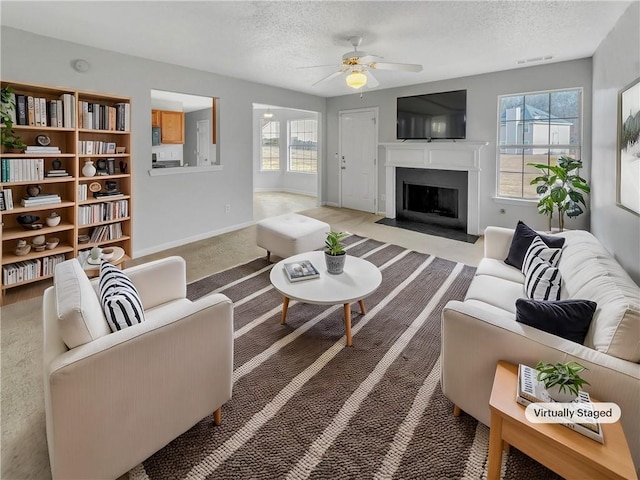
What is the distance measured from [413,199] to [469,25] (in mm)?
3520

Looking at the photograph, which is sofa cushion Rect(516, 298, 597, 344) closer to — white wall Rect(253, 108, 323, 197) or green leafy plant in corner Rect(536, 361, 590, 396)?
green leafy plant in corner Rect(536, 361, 590, 396)

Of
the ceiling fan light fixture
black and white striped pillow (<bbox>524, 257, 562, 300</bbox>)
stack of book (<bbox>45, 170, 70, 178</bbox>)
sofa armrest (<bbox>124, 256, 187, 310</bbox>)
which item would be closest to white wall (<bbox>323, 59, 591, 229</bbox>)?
the ceiling fan light fixture

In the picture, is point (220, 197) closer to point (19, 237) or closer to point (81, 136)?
point (81, 136)

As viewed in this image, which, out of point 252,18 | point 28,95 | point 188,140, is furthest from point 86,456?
point 188,140

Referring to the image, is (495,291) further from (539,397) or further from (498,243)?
(539,397)

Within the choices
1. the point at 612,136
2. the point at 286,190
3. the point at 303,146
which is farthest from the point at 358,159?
the point at 612,136

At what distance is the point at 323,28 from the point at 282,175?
712 cm

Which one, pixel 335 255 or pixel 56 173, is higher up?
pixel 56 173

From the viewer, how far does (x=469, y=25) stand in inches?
122

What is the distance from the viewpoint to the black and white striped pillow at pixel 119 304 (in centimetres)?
151

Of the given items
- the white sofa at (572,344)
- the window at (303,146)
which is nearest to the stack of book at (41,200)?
the white sofa at (572,344)

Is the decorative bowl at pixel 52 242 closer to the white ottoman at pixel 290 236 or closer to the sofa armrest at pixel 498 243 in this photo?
the white ottoman at pixel 290 236

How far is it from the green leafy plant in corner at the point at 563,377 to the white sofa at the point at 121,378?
132cm

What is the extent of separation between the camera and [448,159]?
5629mm
